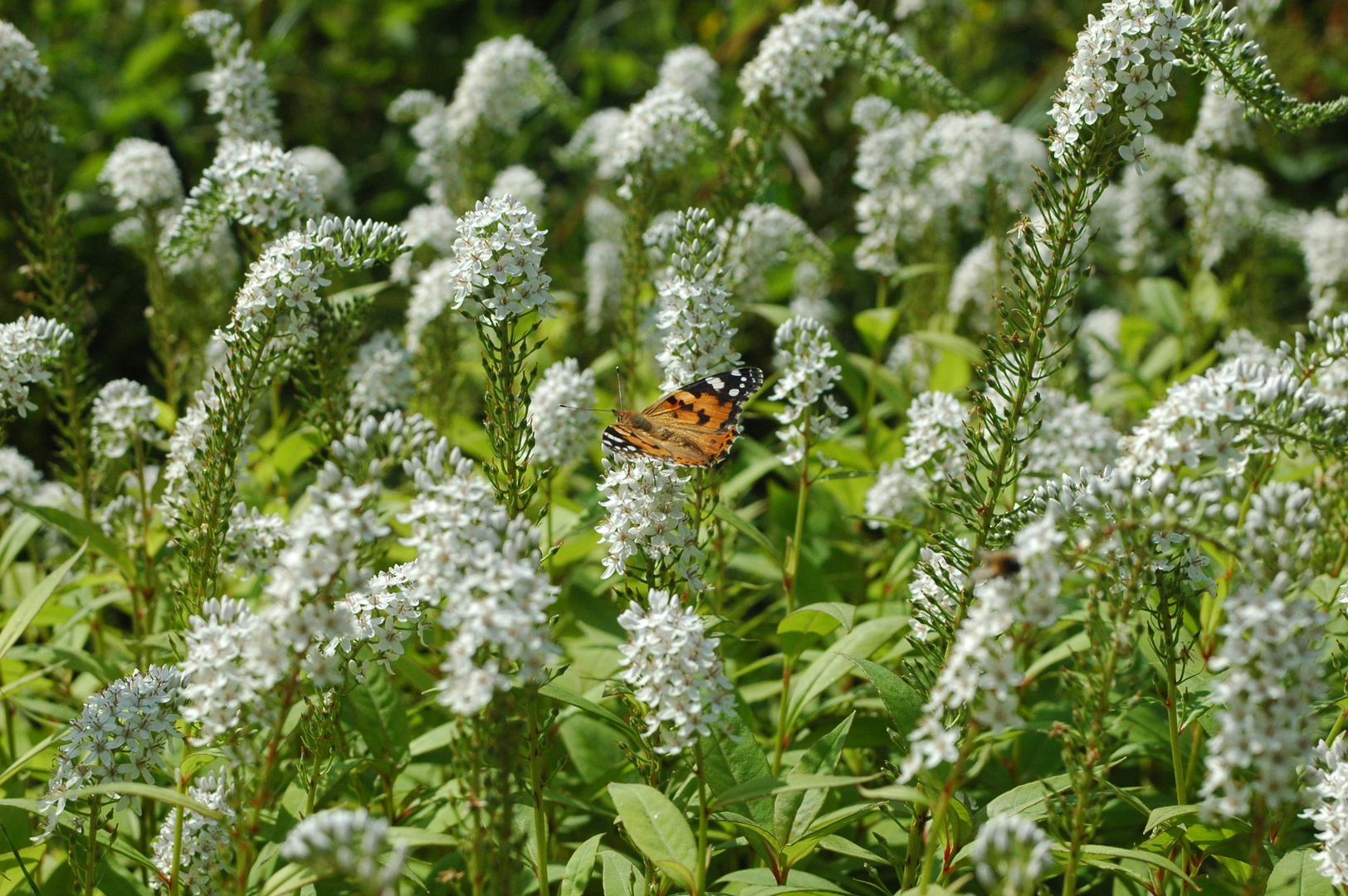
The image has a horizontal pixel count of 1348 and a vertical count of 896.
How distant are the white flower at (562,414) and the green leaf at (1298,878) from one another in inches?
125

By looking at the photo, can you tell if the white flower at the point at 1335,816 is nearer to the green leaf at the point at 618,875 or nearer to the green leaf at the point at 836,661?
the green leaf at the point at 836,661

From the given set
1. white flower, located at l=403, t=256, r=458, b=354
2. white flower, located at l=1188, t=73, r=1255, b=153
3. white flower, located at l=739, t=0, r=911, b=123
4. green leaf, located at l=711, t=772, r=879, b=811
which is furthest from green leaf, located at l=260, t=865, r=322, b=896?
white flower, located at l=1188, t=73, r=1255, b=153

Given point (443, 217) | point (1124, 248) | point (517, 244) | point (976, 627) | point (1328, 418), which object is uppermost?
point (1124, 248)

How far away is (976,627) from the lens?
239 cm

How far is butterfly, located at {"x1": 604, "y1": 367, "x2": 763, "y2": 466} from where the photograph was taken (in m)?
3.76

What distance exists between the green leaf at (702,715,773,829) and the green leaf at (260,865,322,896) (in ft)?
4.17

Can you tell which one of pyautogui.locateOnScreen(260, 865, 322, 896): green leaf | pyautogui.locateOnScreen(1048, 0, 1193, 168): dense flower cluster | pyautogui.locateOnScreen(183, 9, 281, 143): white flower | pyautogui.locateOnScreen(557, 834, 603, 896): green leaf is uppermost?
pyautogui.locateOnScreen(183, 9, 281, 143): white flower

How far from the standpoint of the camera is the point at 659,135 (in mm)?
5512

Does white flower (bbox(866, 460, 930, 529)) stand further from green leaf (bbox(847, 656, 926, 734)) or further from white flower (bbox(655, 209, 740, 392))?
green leaf (bbox(847, 656, 926, 734))

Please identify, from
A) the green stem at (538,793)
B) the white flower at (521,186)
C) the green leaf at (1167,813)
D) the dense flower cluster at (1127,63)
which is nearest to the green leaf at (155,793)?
the green stem at (538,793)

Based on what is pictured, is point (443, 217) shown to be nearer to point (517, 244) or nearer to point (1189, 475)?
point (517, 244)

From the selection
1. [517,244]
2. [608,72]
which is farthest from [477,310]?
[608,72]

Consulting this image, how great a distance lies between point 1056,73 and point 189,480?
901 cm

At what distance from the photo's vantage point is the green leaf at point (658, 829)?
3.01 meters
